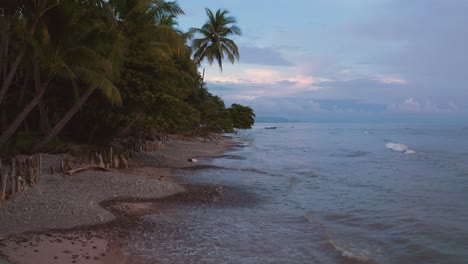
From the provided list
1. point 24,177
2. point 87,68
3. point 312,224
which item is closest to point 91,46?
point 87,68

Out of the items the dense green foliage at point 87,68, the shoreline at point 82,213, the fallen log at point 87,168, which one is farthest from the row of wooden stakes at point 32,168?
the dense green foliage at point 87,68

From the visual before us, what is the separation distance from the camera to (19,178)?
9883 millimetres

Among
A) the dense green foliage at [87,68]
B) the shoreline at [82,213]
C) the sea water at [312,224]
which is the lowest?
the sea water at [312,224]

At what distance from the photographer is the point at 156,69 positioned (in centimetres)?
1728

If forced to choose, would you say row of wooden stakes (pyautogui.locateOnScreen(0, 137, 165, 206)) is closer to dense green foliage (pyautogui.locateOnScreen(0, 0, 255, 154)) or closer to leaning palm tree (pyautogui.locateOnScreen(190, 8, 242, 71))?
dense green foliage (pyautogui.locateOnScreen(0, 0, 255, 154))

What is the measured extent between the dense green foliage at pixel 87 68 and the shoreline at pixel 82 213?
3.33m

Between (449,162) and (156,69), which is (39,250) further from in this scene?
(449,162)

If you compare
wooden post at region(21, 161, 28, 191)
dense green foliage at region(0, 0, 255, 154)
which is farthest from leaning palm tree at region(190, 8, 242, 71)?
wooden post at region(21, 161, 28, 191)

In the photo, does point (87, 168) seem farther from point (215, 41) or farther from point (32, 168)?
point (215, 41)

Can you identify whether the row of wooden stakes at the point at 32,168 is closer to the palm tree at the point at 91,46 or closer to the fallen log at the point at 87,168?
the fallen log at the point at 87,168

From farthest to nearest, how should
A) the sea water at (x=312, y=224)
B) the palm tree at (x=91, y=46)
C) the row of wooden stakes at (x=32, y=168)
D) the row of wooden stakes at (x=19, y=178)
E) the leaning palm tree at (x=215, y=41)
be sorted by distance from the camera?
the leaning palm tree at (x=215, y=41) < the palm tree at (x=91, y=46) < the row of wooden stakes at (x=32, y=168) < the row of wooden stakes at (x=19, y=178) < the sea water at (x=312, y=224)

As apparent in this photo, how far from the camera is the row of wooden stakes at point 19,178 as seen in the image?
30.6 ft

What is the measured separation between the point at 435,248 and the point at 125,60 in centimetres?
1304

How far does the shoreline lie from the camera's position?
6969 mm
